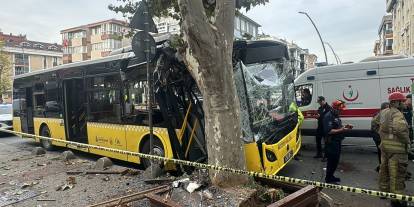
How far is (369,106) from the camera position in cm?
1009

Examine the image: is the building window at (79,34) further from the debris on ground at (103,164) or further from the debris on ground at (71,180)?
the debris on ground at (71,180)

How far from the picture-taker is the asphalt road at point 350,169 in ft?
19.7

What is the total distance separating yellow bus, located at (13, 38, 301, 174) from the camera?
21.2 feet

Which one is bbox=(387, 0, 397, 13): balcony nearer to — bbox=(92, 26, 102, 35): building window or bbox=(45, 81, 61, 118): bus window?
bbox=(92, 26, 102, 35): building window

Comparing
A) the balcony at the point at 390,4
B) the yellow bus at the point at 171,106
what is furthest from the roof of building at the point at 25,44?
the yellow bus at the point at 171,106

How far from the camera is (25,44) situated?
248 ft

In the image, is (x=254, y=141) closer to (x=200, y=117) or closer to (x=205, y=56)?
(x=200, y=117)

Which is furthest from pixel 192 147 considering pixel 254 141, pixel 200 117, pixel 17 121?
pixel 17 121

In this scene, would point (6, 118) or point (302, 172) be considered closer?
point (302, 172)

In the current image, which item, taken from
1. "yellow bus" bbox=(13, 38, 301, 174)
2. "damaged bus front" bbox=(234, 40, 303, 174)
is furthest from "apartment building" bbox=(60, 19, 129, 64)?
"damaged bus front" bbox=(234, 40, 303, 174)

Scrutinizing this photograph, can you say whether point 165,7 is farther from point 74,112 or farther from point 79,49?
point 79,49

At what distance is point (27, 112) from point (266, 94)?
1024 centimetres

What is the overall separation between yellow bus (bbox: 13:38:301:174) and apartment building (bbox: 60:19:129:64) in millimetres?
54223

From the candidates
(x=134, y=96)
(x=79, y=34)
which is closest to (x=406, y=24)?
(x=134, y=96)
